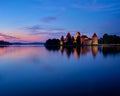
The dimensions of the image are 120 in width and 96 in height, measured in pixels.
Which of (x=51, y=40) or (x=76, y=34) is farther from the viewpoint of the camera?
(x=51, y=40)

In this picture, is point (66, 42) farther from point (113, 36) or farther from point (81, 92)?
point (81, 92)

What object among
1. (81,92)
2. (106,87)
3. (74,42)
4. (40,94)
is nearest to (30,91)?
(40,94)

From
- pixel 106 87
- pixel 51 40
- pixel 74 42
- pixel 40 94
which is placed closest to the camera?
pixel 40 94

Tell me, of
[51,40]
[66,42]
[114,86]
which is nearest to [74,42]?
[66,42]

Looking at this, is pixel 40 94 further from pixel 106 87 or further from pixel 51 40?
pixel 51 40

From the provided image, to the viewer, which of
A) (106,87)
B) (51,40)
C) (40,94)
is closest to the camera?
(40,94)

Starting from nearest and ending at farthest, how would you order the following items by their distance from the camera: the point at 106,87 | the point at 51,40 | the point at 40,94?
the point at 40,94 → the point at 106,87 → the point at 51,40

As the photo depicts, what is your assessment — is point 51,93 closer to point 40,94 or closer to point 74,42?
point 40,94

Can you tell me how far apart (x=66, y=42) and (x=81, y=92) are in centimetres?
16762

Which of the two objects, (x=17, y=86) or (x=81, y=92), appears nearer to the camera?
(x=81, y=92)

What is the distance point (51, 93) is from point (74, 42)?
543 feet

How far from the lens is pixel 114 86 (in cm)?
1207

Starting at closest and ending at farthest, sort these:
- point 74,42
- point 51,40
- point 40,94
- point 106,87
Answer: point 40,94 → point 106,87 → point 74,42 → point 51,40

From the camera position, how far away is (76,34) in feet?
584
